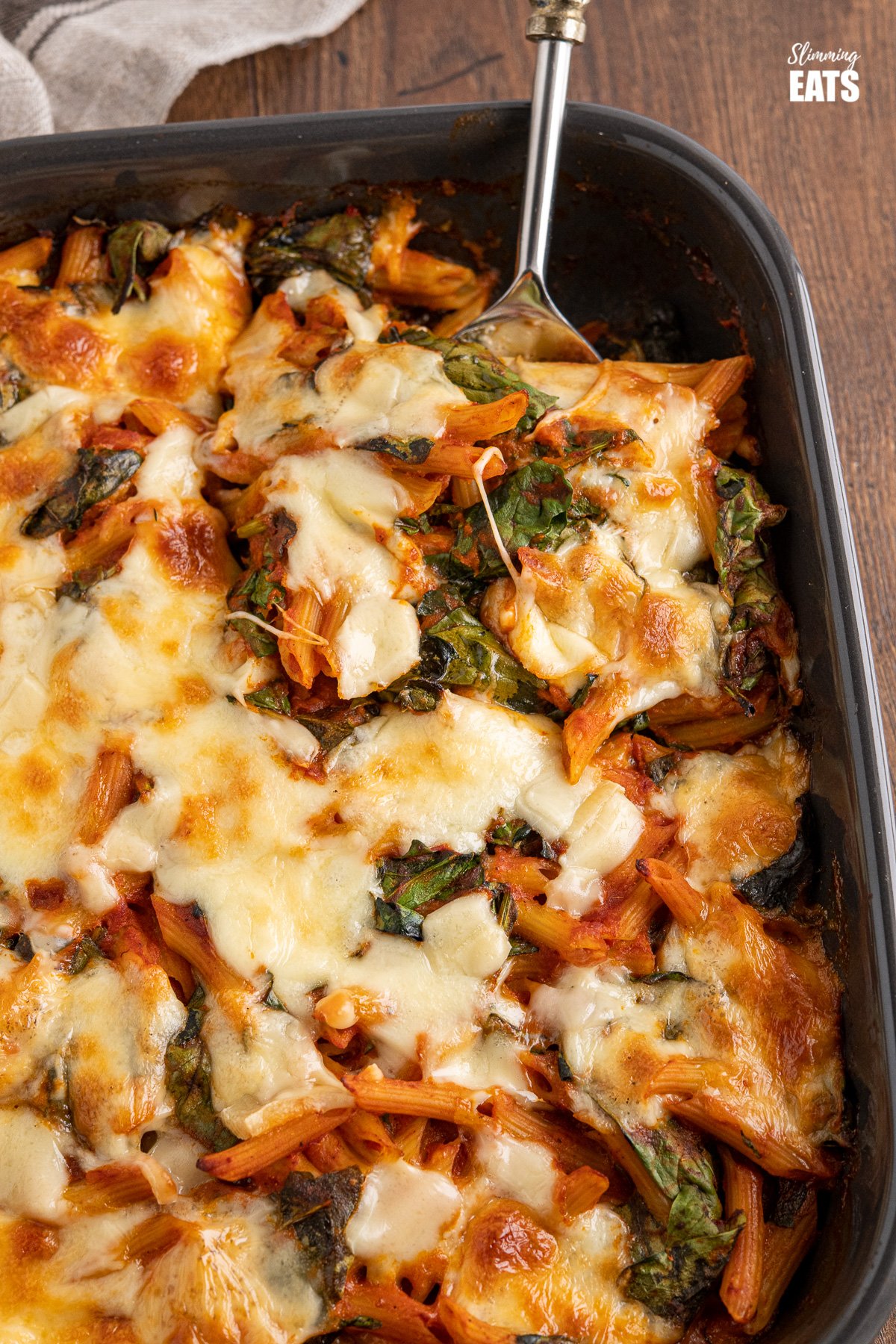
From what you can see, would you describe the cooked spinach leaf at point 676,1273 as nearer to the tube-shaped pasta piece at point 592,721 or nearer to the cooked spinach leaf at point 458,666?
the tube-shaped pasta piece at point 592,721

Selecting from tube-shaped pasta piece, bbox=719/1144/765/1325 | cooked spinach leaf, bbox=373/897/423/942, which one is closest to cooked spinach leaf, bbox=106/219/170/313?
cooked spinach leaf, bbox=373/897/423/942

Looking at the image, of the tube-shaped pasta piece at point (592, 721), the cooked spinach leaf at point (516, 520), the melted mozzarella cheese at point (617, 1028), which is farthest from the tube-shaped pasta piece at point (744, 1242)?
the cooked spinach leaf at point (516, 520)

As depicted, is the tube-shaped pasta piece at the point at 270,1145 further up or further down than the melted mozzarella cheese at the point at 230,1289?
further up

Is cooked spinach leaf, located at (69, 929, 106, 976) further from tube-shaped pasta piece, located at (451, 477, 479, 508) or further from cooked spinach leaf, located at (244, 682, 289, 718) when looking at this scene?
tube-shaped pasta piece, located at (451, 477, 479, 508)

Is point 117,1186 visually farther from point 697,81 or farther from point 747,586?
point 697,81

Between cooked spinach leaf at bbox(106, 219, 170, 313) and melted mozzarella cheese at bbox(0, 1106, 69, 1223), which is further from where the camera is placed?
cooked spinach leaf at bbox(106, 219, 170, 313)

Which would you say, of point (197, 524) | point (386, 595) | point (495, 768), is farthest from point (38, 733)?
point (495, 768)
